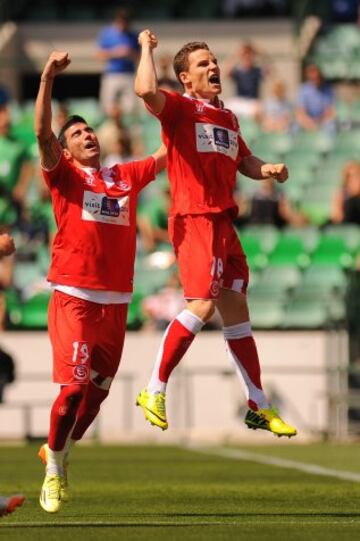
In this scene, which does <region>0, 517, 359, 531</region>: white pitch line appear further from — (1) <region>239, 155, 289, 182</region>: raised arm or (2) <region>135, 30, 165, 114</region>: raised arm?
(2) <region>135, 30, 165, 114</region>: raised arm

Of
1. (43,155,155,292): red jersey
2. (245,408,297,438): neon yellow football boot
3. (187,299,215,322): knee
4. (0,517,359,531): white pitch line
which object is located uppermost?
(43,155,155,292): red jersey

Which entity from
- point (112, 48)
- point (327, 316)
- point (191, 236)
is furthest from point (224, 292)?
point (112, 48)

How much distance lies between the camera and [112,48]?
22.6 metres

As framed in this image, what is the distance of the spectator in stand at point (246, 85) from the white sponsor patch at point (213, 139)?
1308 centimetres

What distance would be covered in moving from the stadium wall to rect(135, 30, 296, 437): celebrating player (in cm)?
870

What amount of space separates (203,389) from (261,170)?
30.2 ft

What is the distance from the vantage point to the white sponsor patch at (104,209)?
31.9 feet

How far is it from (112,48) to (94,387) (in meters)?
13.1

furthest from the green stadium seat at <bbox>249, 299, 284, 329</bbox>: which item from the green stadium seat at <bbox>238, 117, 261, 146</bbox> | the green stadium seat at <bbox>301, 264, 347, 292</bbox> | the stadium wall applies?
the green stadium seat at <bbox>238, 117, 261, 146</bbox>

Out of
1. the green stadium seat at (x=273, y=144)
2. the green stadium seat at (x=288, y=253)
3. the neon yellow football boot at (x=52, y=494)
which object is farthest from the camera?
the green stadium seat at (x=273, y=144)

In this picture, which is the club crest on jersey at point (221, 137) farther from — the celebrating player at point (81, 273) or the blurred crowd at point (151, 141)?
the blurred crowd at point (151, 141)

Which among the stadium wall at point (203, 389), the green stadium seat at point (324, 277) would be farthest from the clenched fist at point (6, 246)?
the green stadium seat at point (324, 277)

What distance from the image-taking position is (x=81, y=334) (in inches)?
375

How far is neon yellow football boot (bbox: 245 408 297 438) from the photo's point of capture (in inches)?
379
